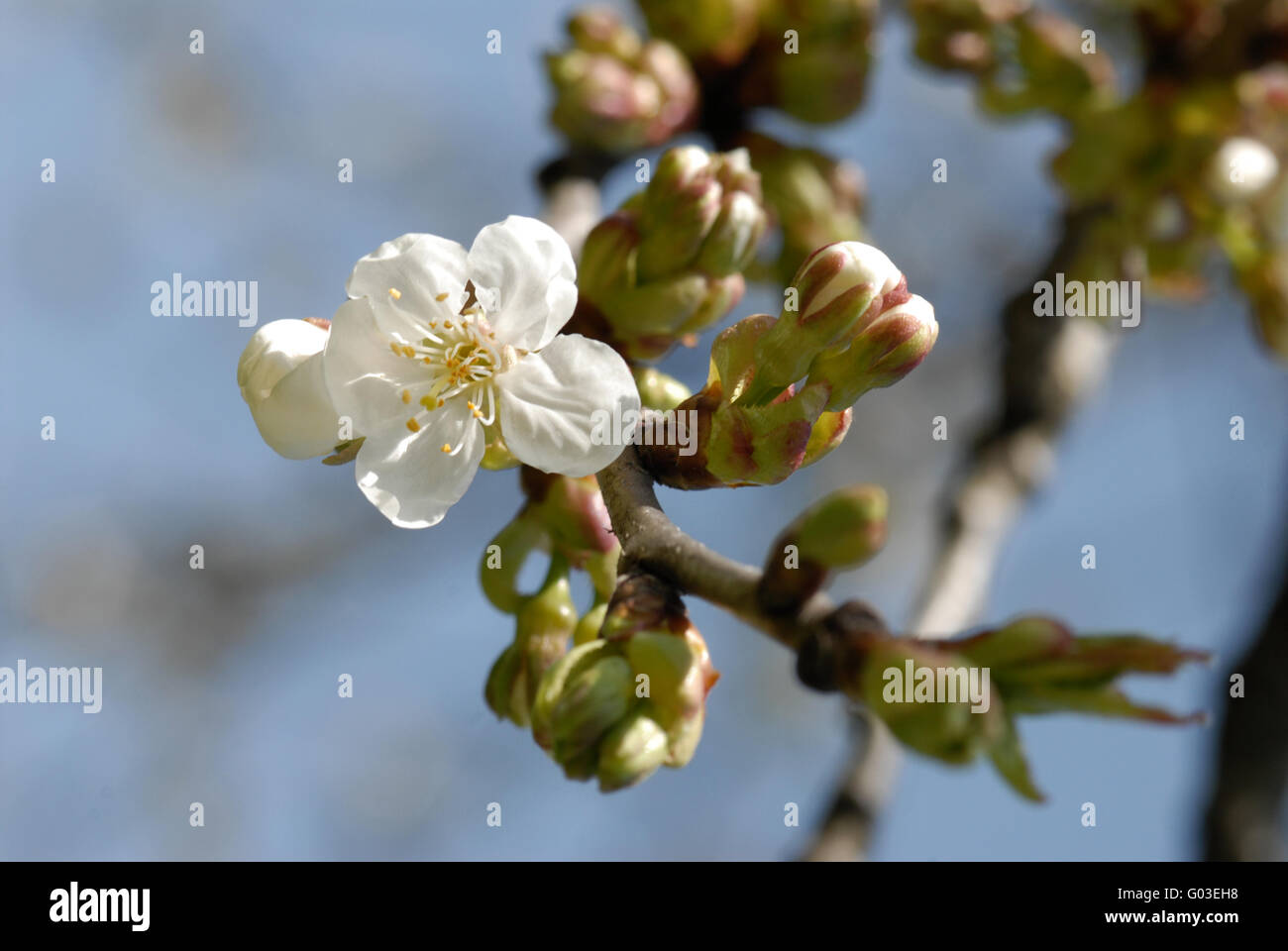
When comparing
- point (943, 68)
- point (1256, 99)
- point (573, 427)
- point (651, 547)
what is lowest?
point (651, 547)

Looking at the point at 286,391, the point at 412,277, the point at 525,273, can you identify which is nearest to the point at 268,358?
the point at 286,391

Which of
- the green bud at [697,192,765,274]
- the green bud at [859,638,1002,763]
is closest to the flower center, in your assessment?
the green bud at [697,192,765,274]

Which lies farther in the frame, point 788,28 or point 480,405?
point 788,28

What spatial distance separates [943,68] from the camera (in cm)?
252

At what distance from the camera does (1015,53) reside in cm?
248

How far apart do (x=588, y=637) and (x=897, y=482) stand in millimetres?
3210

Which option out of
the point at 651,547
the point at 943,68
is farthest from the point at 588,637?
the point at 943,68

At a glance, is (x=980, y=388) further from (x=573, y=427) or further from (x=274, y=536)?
(x=573, y=427)

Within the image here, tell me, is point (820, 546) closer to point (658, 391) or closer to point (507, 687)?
point (658, 391)

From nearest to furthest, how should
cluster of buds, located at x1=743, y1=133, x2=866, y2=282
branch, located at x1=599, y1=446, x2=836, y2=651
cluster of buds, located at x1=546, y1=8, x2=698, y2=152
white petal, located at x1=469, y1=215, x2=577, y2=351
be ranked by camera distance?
branch, located at x1=599, y1=446, x2=836, y2=651, white petal, located at x1=469, y1=215, x2=577, y2=351, cluster of buds, located at x1=546, y1=8, x2=698, y2=152, cluster of buds, located at x1=743, y1=133, x2=866, y2=282

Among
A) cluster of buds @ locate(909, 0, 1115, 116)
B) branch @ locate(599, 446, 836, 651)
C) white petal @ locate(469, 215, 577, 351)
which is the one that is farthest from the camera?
cluster of buds @ locate(909, 0, 1115, 116)

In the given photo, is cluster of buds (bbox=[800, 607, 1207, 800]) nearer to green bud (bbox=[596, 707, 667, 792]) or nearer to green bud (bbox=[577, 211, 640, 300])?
green bud (bbox=[596, 707, 667, 792])

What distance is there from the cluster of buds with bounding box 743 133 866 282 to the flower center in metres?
0.92

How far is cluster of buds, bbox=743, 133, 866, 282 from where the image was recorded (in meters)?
2.13
